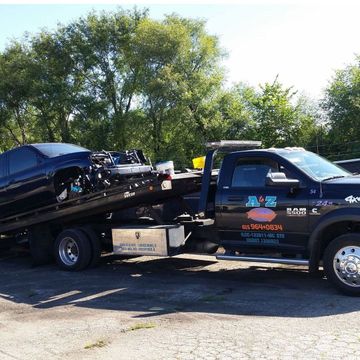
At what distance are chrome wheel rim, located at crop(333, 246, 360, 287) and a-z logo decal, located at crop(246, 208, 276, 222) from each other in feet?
3.54

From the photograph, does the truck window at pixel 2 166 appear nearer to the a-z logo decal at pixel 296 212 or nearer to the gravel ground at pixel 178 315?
the gravel ground at pixel 178 315

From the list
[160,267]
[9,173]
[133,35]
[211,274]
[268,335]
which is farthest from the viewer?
[133,35]

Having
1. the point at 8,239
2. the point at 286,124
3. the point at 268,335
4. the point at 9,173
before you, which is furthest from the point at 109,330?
the point at 286,124

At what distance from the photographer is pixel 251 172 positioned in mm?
7910

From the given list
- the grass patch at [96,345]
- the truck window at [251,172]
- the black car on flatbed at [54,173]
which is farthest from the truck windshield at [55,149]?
the grass patch at [96,345]

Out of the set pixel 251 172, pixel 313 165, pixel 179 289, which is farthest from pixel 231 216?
pixel 313 165

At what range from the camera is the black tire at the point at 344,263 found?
22.1 ft

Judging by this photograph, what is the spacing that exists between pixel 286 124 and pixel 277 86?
136 inches

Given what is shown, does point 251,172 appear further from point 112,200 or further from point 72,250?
point 72,250

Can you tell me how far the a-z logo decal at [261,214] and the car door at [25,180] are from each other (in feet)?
13.7

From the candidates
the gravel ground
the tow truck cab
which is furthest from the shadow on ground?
the tow truck cab

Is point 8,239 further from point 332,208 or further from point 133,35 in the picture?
point 133,35

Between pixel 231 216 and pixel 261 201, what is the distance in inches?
21.7

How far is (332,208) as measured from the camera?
7059mm
